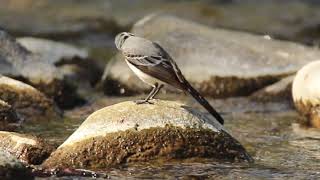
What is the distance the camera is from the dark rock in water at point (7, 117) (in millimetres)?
9375

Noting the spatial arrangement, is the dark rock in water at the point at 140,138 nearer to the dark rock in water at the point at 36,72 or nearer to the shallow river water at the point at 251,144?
the shallow river water at the point at 251,144

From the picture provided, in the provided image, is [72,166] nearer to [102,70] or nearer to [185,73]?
[185,73]

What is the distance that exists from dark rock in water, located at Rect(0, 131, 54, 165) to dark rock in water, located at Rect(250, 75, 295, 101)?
440 cm

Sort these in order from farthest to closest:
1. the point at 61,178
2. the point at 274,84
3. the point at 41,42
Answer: the point at 41,42, the point at 274,84, the point at 61,178

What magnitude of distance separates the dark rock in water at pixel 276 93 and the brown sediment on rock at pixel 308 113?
120 centimetres

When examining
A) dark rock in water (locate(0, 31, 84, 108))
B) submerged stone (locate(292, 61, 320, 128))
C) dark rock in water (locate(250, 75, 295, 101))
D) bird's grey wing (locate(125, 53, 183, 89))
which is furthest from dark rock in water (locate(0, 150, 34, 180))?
dark rock in water (locate(250, 75, 295, 101))

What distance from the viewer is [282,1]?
18.0 metres

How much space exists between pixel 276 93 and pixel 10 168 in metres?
5.50

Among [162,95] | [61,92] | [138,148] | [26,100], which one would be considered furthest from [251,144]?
[61,92]

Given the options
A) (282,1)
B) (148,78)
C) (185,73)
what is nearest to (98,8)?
(282,1)

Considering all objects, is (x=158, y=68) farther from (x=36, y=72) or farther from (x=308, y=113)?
(x=36, y=72)

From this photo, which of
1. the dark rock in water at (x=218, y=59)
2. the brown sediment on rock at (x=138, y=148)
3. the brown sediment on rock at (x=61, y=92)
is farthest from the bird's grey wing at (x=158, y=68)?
the dark rock in water at (x=218, y=59)

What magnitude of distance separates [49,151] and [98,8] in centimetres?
1028

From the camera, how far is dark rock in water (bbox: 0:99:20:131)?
938 centimetres
